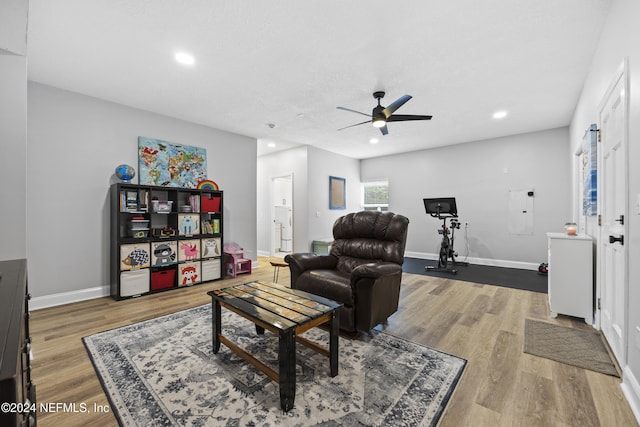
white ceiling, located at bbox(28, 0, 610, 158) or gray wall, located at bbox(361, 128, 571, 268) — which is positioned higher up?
white ceiling, located at bbox(28, 0, 610, 158)

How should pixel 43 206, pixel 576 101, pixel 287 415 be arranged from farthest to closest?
pixel 576 101 < pixel 43 206 < pixel 287 415

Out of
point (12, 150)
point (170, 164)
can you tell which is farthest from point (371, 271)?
point (170, 164)

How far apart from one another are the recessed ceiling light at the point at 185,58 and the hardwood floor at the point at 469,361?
2.65 metres

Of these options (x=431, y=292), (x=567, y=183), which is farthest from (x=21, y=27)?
(x=567, y=183)

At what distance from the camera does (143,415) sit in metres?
1.50

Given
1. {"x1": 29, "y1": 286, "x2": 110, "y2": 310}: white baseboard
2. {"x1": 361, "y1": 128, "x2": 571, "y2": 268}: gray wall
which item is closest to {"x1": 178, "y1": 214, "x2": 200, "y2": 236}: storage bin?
{"x1": 29, "y1": 286, "x2": 110, "y2": 310}: white baseboard

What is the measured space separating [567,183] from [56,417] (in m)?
7.00

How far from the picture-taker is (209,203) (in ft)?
14.5

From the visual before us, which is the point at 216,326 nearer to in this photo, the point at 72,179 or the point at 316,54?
the point at 316,54

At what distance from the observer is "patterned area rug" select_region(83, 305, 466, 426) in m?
1.49

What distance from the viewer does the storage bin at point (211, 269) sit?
14.0 feet

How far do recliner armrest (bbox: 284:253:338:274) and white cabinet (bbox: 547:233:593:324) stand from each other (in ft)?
7.74

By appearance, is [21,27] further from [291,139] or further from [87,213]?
[291,139]

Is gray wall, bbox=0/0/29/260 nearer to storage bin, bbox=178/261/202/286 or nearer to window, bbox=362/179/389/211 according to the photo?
storage bin, bbox=178/261/202/286
